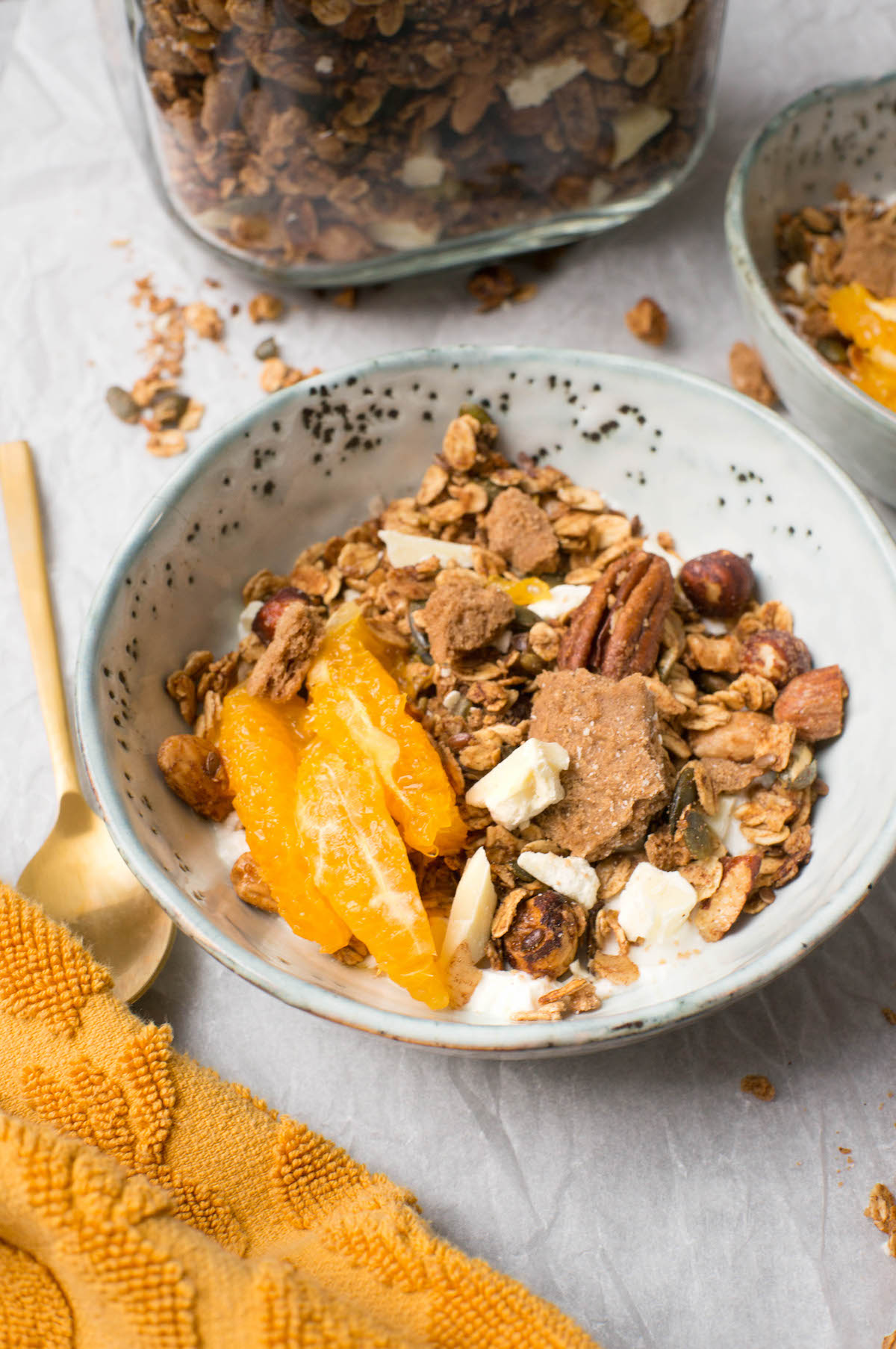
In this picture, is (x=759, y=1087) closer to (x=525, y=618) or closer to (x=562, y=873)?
(x=562, y=873)

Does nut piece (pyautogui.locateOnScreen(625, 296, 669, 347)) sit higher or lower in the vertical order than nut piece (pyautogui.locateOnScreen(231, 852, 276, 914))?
higher

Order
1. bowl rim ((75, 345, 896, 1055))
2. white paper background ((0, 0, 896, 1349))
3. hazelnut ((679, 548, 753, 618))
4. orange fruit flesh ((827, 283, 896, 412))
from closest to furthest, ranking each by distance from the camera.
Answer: bowl rim ((75, 345, 896, 1055)) < white paper background ((0, 0, 896, 1349)) < hazelnut ((679, 548, 753, 618)) < orange fruit flesh ((827, 283, 896, 412))

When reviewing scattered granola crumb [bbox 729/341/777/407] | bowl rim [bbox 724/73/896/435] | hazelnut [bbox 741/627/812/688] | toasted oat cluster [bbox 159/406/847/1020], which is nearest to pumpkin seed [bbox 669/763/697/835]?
toasted oat cluster [bbox 159/406/847/1020]

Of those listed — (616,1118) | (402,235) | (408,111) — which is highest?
(408,111)

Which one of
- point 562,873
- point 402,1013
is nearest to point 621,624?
point 562,873

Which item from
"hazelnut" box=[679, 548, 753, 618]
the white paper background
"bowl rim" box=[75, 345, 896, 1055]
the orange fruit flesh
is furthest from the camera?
the orange fruit flesh

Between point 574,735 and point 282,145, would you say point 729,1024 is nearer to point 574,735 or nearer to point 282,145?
point 574,735

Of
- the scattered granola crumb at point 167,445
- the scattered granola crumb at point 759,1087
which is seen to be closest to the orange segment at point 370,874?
the scattered granola crumb at point 759,1087

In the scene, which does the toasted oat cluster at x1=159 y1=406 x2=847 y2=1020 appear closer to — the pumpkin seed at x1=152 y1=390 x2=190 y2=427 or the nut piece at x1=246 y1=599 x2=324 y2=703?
the nut piece at x1=246 y1=599 x2=324 y2=703
